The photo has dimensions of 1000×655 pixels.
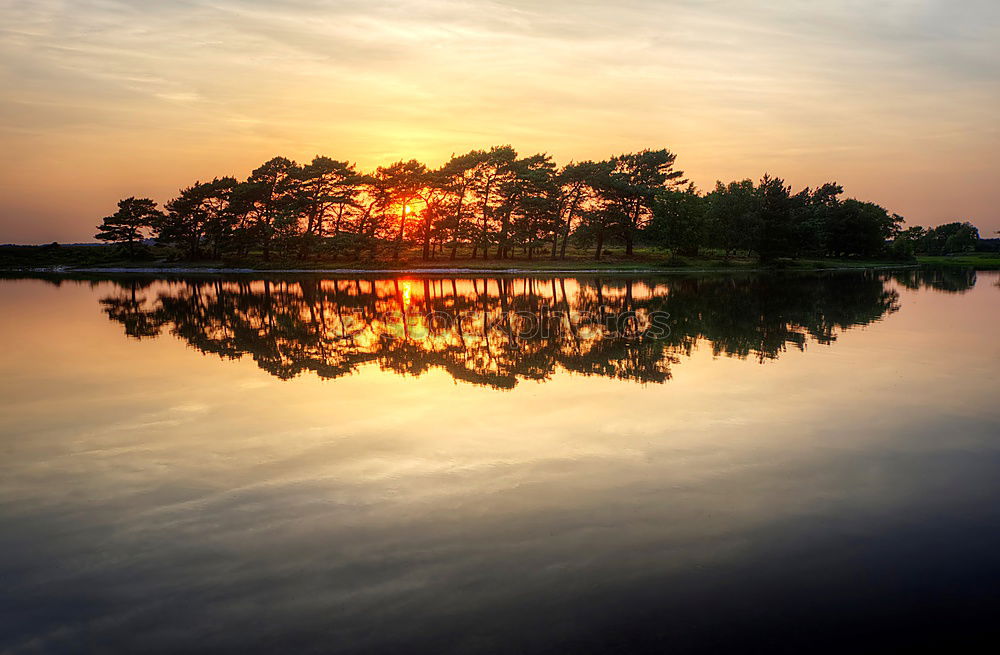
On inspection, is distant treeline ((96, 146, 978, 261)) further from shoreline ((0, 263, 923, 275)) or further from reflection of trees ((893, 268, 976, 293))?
reflection of trees ((893, 268, 976, 293))

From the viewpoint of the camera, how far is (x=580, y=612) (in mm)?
6062

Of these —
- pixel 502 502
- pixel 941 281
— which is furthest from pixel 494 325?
pixel 941 281

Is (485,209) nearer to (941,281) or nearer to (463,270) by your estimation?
(463,270)

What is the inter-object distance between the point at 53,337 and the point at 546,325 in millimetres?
19765

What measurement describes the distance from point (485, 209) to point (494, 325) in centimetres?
6776

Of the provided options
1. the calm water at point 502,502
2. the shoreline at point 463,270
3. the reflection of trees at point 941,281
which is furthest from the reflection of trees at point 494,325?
the shoreline at point 463,270

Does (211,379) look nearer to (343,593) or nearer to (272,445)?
(272,445)

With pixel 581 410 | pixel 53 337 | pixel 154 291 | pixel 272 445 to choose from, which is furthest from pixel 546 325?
pixel 154 291

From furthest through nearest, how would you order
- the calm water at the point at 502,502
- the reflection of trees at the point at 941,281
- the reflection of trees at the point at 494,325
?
the reflection of trees at the point at 941,281
the reflection of trees at the point at 494,325
the calm water at the point at 502,502

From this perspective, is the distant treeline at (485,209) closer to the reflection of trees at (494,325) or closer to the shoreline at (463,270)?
the shoreline at (463,270)

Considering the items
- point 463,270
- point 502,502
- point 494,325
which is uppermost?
point 463,270

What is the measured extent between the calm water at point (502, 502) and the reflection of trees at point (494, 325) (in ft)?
1.22

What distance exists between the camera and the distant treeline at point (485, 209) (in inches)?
3556

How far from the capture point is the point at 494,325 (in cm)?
2733
